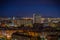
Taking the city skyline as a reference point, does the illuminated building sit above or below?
below

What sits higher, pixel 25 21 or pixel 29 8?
pixel 29 8

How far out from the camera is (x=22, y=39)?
1450mm

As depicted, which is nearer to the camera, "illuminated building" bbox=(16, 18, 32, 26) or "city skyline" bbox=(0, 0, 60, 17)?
"illuminated building" bbox=(16, 18, 32, 26)

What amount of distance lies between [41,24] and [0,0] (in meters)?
0.76

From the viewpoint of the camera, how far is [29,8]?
1.90 meters

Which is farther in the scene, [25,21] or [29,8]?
[29,8]

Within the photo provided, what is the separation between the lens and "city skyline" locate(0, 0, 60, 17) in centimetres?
188

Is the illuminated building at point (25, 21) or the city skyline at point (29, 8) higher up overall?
the city skyline at point (29, 8)

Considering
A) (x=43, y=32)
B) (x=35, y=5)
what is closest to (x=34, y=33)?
(x=43, y=32)

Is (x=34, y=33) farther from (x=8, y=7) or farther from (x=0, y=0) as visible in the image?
(x=0, y=0)

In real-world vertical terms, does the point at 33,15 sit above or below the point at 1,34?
above

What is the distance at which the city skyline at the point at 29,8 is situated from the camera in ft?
6.17

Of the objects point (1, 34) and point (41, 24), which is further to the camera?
point (41, 24)

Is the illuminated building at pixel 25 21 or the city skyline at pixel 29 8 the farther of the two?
the city skyline at pixel 29 8
